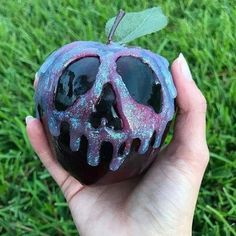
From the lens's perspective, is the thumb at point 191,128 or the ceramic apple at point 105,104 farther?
the thumb at point 191,128

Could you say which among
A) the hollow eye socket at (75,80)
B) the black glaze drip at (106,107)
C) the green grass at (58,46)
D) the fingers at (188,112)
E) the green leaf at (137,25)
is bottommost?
the green grass at (58,46)

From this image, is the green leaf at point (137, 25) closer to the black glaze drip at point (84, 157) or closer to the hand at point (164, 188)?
the hand at point (164, 188)

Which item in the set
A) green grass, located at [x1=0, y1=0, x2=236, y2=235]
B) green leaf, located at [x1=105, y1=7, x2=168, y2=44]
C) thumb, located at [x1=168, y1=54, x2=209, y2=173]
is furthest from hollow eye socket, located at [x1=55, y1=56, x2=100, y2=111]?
green grass, located at [x1=0, y1=0, x2=236, y2=235]

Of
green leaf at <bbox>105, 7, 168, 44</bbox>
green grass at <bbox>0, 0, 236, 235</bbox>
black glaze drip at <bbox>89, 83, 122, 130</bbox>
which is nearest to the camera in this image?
black glaze drip at <bbox>89, 83, 122, 130</bbox>

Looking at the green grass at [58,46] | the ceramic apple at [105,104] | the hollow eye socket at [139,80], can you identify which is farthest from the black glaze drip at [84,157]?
the green grass at [58,46]

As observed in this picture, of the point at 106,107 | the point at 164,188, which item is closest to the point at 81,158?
the point at 106,107

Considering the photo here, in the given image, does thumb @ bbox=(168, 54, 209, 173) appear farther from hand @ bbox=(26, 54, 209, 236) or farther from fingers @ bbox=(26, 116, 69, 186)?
fingers @ bbox=(26, 116, 69, 186)

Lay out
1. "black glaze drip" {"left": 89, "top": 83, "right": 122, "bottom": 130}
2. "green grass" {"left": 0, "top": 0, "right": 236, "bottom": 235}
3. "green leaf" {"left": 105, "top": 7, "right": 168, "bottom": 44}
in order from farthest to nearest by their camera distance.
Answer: "green grass" {"left": 0, "top": 0, "right": 236, "bottom": 235}
"green leaf" {"left": 105, "top": 7, "right": 168, "bottom": 44}
"black glaze drip" {"left": 89, "top": 83, "right": 122, "bottom": 130}
